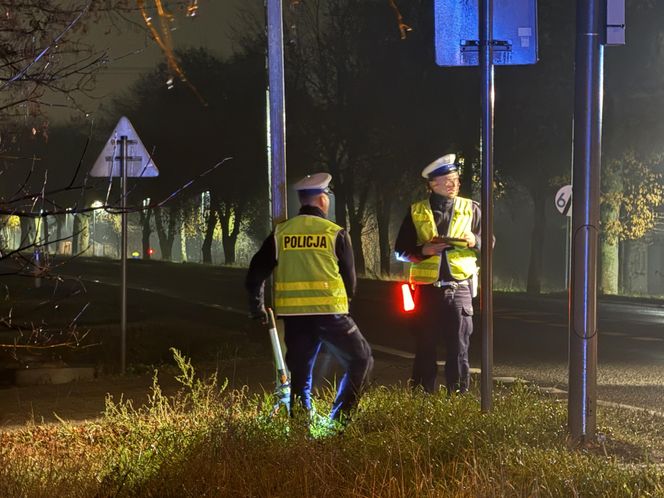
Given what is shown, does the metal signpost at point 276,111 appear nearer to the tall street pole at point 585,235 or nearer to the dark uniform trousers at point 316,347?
the dark uniform trousers at point 316,347

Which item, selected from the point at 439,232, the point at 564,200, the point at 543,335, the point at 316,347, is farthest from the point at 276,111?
the point at 564,200

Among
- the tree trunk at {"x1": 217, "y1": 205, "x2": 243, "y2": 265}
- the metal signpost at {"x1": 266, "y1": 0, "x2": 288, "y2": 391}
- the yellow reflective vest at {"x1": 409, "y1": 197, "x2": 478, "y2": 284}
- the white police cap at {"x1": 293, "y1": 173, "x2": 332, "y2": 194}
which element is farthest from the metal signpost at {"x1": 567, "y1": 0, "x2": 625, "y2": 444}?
the tree trunk at {"x1": 217, "y1": 205, "x2": 243, "y2": 265}

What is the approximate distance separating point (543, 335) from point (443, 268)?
7.62 meters

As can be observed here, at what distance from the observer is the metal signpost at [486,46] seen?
6688mm

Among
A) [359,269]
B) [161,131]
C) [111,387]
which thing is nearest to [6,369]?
[111,387]

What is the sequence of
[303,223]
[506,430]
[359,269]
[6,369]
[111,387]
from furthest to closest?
[359,269] < [6,369] < [111,387] < [303,223] < [506,430]

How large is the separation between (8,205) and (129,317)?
13.5 m

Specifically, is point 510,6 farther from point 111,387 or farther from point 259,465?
point 111,387

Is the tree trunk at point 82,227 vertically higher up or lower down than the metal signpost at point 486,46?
lower down

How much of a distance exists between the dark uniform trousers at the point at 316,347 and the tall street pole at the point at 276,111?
105 cm

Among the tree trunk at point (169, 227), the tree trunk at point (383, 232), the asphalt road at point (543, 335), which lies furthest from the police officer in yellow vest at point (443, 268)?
the tree trunk at point (169, 227)

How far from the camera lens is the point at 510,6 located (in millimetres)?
6859

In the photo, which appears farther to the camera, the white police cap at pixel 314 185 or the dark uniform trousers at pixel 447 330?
the dark uniform trousers at pixel 447 330

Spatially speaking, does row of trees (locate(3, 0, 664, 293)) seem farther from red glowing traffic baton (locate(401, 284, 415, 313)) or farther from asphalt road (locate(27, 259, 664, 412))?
red glowing traffic baton (locate(401, 284, 415, 313))
